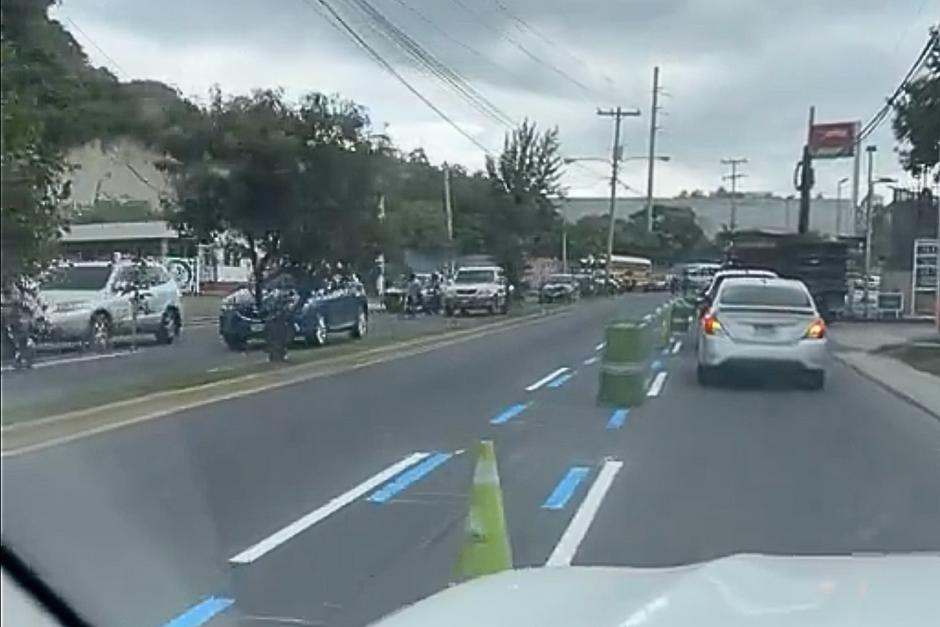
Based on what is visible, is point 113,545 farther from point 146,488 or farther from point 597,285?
point 597,285

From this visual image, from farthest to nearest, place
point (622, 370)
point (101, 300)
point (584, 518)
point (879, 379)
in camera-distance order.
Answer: point (879, 379) → point (622, 370) → point (584, 518) → point (101, 300)

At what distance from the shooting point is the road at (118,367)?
12.8ft

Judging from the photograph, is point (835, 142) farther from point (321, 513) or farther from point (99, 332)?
point (99, 332)

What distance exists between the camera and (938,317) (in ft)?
124

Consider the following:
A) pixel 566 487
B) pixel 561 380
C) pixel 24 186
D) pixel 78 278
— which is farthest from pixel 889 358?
pixel 24 186

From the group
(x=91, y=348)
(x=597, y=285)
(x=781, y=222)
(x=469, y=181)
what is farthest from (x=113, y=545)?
(x=781, y=222)

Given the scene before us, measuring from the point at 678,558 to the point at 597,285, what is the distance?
123 feet

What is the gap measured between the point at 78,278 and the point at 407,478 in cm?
651

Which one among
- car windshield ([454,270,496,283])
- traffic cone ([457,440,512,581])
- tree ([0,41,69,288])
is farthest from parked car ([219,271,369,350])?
car windshield ([454,270,496,283])

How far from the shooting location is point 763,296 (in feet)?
72.3

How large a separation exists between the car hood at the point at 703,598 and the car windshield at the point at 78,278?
5.07ft

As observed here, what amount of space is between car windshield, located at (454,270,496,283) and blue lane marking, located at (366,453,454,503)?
10.5m

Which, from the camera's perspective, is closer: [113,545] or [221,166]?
[113,545]

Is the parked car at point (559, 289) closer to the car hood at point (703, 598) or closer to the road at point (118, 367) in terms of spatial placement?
the road at point (118, 367)
